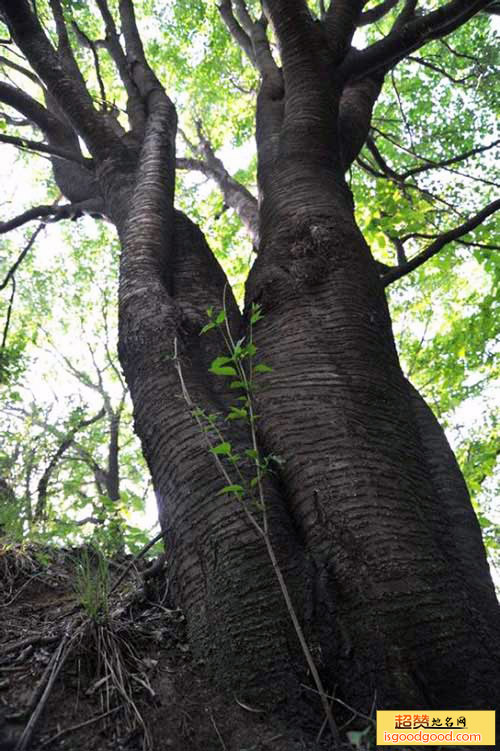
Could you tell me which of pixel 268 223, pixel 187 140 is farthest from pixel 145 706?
pixel 187 140

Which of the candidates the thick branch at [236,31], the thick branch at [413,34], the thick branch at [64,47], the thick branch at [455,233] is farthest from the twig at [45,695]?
the thick branch at [236,31]

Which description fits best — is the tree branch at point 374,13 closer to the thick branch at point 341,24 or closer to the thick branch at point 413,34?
the thick branch at point 341,24

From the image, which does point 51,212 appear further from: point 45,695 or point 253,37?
point 45,695

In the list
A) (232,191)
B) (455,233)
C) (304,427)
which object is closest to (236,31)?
(232,191)

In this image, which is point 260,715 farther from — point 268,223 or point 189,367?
point 268,223

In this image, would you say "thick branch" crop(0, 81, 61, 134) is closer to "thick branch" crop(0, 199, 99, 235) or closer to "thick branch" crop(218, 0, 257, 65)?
"thick branch" crop(0, 199, 99, 235)

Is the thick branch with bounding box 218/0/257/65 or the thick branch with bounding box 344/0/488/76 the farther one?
the thick branch with bounding box 218/0/257/65

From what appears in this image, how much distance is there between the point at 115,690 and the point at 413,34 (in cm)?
432

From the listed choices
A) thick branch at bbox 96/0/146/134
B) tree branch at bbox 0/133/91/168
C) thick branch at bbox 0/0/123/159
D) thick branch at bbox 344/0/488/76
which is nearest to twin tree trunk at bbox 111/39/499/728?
thick branch at bbox 0/0/123/159

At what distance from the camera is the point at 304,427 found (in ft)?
6.31

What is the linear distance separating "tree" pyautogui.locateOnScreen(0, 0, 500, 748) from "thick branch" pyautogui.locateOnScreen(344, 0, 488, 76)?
16mm

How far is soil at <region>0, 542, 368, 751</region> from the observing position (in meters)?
1.25

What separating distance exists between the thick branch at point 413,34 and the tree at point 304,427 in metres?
0.02

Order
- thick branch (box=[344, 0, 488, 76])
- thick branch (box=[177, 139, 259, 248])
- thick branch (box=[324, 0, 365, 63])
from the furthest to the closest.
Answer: thick branch (box=[177, 139, 259, 248]), thick branch (box=[324, 0, 365, 63]), thick branch (box=[344, 0, 488, 76])
